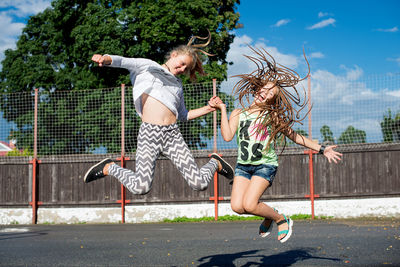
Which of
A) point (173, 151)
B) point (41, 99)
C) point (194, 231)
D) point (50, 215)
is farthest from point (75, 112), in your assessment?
point (173, 151)

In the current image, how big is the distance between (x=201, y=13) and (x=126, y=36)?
3281 millimetres

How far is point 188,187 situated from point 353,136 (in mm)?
4536

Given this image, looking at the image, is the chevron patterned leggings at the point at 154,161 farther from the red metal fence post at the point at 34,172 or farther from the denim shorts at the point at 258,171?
the red metal fence post at the point at 34,172

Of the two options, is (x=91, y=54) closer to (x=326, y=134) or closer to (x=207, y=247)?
(x=326, y=134)

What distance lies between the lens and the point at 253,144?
177 inches

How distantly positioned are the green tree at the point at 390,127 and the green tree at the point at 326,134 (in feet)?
4.29

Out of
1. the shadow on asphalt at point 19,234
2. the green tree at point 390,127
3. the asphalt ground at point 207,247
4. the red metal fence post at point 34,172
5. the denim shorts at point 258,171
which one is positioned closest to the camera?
the denim shorts at point 258,171

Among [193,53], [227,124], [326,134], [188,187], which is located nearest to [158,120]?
[227,124]

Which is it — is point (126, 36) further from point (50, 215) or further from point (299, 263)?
point (299, 263)

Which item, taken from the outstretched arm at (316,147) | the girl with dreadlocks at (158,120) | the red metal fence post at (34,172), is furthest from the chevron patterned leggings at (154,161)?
the red metal fence post at (34,172)

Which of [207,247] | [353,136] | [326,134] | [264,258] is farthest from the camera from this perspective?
[353,136]

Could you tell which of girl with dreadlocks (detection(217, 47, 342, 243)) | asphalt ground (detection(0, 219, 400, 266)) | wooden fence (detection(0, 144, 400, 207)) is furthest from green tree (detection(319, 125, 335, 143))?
girl with dreadlocks (detection(217, 47, 342, 243))

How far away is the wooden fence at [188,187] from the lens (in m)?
11.1

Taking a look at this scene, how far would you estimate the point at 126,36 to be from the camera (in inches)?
686
